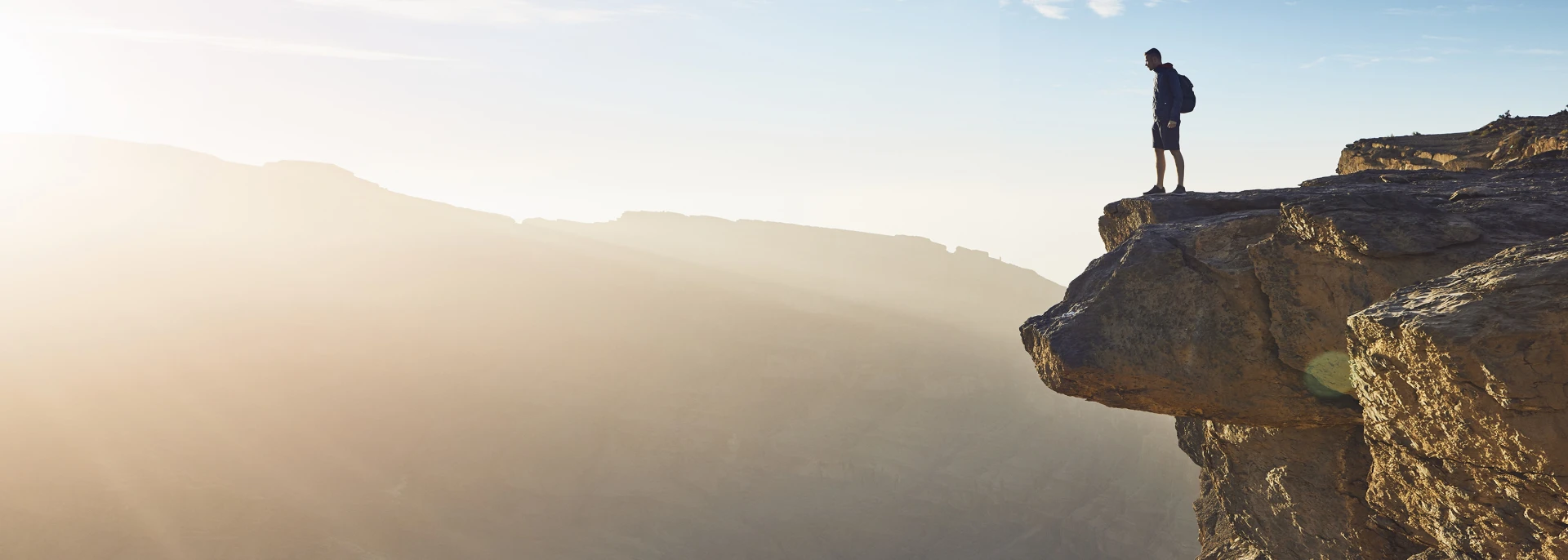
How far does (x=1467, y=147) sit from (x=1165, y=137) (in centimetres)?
770

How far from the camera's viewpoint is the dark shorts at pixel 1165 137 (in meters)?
14.7

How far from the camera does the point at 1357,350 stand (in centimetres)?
714

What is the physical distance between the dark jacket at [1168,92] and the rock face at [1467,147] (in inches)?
184

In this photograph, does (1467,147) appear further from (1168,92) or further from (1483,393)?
(1483,393)

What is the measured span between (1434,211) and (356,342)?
6806 cm

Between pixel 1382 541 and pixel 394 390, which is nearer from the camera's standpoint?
pixel 1382 541

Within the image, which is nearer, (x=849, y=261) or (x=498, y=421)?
(x=498, y=421)

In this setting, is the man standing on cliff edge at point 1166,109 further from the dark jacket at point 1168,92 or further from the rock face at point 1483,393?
the rock face at point 1483,393

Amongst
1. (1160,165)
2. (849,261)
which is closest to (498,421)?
(1160,165)

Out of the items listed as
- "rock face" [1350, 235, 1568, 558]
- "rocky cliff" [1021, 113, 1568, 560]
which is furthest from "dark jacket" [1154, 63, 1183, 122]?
"rock face" [1350, 235, 1568, 558]

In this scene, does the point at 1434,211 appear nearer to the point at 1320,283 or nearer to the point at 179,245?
the point at 1320,283

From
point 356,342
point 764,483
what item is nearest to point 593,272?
point 356,342

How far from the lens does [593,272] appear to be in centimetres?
8812

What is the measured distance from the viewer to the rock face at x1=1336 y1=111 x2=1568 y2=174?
1520 cm
